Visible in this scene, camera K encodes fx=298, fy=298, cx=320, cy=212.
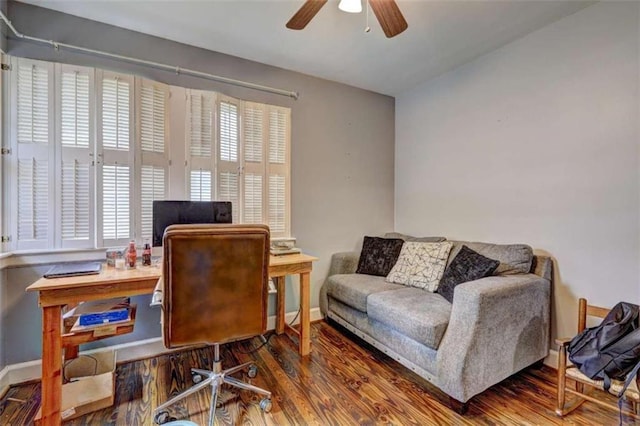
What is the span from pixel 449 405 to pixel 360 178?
2.32 metres

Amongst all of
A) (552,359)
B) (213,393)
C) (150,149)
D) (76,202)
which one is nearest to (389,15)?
(150,149)

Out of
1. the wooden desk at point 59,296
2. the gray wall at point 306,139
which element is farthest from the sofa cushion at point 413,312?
the wooden desk at point 59,296

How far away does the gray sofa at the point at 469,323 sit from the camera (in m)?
1.74

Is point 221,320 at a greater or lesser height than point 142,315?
greater

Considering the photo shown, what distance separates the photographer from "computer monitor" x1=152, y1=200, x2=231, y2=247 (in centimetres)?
217

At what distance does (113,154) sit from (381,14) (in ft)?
6.88

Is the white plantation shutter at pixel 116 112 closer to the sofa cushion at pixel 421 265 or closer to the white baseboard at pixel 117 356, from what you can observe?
the white baseboard at pixel 117 356

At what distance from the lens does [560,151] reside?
2217mm

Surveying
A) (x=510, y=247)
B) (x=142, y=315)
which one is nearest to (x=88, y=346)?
(x=142, y=315)

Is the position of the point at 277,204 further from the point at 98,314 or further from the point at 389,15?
the point at 389,15

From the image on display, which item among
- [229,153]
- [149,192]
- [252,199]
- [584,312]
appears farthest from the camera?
[252,199]

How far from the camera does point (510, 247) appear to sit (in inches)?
90.8

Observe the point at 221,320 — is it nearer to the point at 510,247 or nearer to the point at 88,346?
the point at 88,346

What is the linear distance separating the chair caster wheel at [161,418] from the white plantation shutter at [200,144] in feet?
5.01
